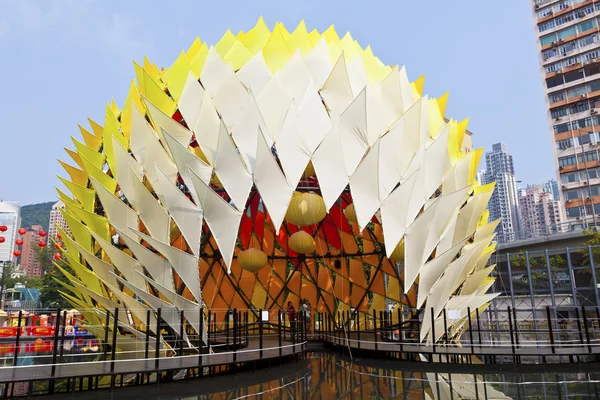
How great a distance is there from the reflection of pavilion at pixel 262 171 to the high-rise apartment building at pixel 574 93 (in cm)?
4657

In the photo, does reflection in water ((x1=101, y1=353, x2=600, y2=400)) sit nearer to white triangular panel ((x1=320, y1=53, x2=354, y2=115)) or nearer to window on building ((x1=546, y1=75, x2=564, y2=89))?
white triangular panel ((x1=320, y1=53, x2=354, y2=115))

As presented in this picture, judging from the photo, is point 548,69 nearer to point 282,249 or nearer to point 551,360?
point 282,249

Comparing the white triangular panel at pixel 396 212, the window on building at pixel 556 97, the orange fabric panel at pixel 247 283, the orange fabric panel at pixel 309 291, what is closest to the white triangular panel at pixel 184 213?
the white triangular panel at pixel 396 212

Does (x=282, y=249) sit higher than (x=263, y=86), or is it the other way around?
(x=263, y=86)

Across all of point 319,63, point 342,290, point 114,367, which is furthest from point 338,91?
point 342,290

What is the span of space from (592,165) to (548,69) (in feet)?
52.4

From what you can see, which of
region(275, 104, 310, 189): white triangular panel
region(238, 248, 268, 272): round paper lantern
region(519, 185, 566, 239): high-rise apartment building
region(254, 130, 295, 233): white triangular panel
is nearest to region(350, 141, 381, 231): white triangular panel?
region(275, 104, 310, 189): white triangular panel

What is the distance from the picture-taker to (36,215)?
18350 cm

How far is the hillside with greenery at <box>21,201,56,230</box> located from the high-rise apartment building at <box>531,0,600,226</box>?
161944 mm

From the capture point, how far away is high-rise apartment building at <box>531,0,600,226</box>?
57.6 metres

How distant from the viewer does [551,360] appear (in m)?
15.3

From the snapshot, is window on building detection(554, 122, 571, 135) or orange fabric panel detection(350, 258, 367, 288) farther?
window on building detection(554, 122, 571, 135)

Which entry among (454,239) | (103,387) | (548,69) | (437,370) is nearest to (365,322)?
(454,239)

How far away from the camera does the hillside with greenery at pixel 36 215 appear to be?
175500 millimetres
